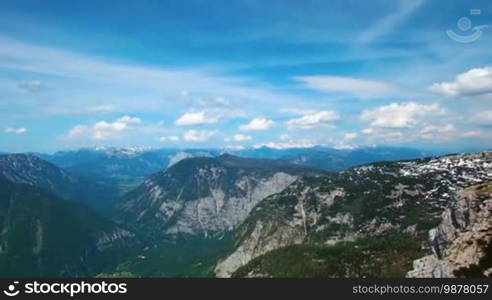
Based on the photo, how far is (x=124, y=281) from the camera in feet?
228

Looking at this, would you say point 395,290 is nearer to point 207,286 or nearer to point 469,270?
point 207,286

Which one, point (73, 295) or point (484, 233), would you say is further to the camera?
point (484, 233)

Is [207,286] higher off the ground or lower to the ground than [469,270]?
higher

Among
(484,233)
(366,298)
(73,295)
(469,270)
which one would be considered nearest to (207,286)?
(73,295)

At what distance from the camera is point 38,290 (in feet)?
222

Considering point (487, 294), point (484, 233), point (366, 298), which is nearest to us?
point (366, 298)

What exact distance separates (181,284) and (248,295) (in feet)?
30.6

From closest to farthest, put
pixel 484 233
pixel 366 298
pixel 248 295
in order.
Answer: pixel 248 295, pixel 366 298, pixel 484 233

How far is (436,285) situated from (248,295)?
32.3m

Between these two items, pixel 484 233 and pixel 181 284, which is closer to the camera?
pixel 181 284

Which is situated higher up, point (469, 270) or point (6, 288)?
point (6, 288)

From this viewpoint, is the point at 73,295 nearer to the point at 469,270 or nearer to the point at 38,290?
the point at 38,290

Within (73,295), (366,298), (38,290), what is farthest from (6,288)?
(366,298)

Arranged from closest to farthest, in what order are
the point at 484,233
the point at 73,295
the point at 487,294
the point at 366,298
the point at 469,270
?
the point at 73,295, the point at 366,298, the point at 487,294, the point at 469,270, the point at 484,233
